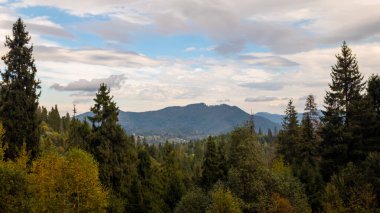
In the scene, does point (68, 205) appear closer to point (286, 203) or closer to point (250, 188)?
point (250, 188)

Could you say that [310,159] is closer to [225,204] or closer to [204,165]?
[204,165]

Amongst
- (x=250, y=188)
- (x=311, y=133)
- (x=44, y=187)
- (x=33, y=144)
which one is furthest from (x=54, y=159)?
(x=311, y=133)

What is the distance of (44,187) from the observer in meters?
40.1

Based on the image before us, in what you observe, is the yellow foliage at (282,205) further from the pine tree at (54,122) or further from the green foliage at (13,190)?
the pine tree at (54,122)

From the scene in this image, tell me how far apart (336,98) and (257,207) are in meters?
22.1

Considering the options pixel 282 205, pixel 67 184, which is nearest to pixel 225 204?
pixel 282 205

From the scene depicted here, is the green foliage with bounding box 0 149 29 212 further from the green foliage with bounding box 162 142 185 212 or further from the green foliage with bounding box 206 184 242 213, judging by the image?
the green foliage with bounding box 162 142 185 212

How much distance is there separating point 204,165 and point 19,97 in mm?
28124

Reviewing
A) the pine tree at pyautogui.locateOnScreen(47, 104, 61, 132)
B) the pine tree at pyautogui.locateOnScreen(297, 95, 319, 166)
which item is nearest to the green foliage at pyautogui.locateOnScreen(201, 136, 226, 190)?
the pine tree at pyautogui.locateOnScreen(297, 95, 319, 166)

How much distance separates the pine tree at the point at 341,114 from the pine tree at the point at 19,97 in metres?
39.7

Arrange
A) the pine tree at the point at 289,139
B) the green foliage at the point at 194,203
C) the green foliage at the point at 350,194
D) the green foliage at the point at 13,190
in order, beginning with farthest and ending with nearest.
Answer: the pine tree at the point at 289,139, the green foliage at the point at 194,203, the green foliage at the point at 350,194, the green foliage at the point at 13,190

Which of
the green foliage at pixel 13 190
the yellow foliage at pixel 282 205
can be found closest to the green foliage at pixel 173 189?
the yellow foliage at pixel 282 205

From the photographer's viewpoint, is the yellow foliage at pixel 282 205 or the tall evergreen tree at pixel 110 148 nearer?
the yellow foliage at pixel 282 205

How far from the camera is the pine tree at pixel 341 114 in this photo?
172 ft
